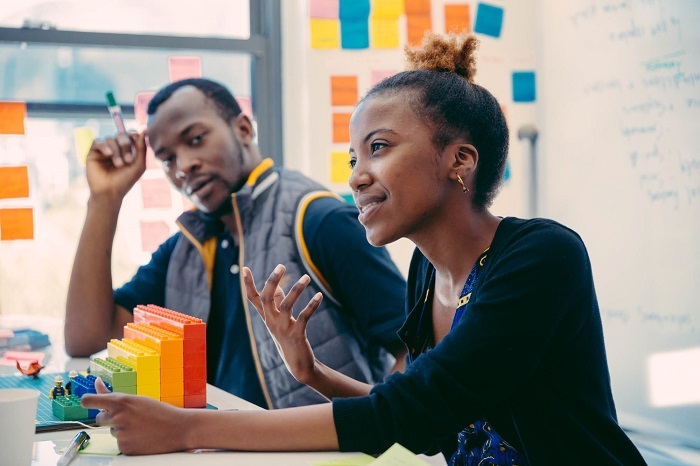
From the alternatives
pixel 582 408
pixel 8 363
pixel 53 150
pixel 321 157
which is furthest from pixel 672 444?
pixel 53 150

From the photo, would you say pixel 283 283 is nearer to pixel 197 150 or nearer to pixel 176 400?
pixel 197 150

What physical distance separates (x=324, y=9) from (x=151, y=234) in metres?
0.90

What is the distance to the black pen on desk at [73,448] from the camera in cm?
106

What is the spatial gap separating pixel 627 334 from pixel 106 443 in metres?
1.40

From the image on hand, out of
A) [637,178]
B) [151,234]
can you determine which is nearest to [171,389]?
[637,178]

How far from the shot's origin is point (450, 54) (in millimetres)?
1345

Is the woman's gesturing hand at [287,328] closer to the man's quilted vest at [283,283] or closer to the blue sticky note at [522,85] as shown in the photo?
the man's quilted vest at [283,283]

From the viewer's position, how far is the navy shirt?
1.81 m

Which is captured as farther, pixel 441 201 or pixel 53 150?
pixel 53 150

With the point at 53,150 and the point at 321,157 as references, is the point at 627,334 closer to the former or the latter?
the point at 321,157

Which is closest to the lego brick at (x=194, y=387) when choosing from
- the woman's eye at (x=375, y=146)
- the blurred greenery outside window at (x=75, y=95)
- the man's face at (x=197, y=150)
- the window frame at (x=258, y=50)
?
the woman's eye at (x=375, y=146)

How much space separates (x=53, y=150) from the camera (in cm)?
261

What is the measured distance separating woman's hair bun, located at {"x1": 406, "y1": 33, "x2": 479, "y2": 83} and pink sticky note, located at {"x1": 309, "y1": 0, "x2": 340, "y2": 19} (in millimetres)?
1383

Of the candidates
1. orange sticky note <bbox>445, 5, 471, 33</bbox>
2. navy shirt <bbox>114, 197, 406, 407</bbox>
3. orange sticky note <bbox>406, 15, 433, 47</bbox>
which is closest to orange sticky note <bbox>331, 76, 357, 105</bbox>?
orange sticky note <bbox>406, 15, 433, 47</bbox>
